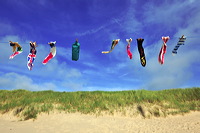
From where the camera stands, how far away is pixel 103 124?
42.7ft

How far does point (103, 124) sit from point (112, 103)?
271 cm

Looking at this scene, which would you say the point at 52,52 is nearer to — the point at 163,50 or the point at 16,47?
the point at 16,47

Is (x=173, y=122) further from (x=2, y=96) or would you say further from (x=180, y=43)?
(x=2, y=96)

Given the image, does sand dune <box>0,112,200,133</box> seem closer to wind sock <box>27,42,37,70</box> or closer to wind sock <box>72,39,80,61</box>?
wind sock <box>27,42,37,70</box>

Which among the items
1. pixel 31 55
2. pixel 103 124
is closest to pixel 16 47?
pixel 31 55

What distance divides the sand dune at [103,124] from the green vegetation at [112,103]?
0.61 meters

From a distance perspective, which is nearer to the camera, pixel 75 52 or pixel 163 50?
pixel 163 50

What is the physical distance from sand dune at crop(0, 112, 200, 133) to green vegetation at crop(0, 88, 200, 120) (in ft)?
2.01

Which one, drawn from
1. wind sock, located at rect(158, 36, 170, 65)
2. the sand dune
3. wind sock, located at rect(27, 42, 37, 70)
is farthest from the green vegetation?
wind sock, located at rect(158, 36, 170, 65)

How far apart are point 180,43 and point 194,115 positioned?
6.59 meters

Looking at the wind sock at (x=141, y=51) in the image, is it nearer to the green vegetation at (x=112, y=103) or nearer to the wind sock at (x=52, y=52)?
the green vegetation at (x=112, y=103)

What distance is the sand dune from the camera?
11953mm

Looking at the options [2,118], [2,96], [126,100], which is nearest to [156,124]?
[126,100]

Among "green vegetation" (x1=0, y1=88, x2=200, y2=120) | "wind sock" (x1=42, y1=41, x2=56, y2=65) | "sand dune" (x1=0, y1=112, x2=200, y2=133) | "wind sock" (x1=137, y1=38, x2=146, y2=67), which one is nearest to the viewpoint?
"wind sock" (x1=137, y1=38, x2=146, y2=67)
